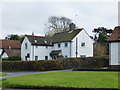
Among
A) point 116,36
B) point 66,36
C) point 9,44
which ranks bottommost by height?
point 9,44

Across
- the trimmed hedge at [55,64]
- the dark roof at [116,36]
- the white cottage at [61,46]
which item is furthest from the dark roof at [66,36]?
the dark roof at [116,36]

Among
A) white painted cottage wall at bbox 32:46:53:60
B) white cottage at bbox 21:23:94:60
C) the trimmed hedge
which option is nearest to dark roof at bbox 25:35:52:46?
white cottage at bbox 21:23:94:60

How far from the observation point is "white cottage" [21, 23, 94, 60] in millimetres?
40250

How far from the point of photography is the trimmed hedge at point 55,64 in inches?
1163

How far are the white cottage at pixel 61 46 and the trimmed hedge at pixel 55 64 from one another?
6.97 m

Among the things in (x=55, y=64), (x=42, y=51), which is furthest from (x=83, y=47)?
(x=55, y=64)

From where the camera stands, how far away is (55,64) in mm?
29500

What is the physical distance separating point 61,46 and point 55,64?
42.1 ft

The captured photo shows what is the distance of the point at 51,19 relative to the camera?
61125 millimetres

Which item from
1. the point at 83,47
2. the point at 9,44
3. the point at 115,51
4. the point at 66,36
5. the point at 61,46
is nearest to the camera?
the point at 115,51

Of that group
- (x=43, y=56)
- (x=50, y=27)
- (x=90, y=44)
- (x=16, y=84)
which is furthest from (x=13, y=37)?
(x=16, y=84)

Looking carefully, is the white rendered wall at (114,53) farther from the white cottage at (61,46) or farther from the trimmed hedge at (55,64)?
the white cottage at (61,46)

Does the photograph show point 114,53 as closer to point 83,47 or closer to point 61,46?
point 83,47

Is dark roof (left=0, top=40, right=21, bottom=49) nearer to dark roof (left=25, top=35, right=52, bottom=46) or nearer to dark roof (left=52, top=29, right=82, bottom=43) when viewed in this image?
dark roof (left=25, top=35, right=52, bottom=46)
